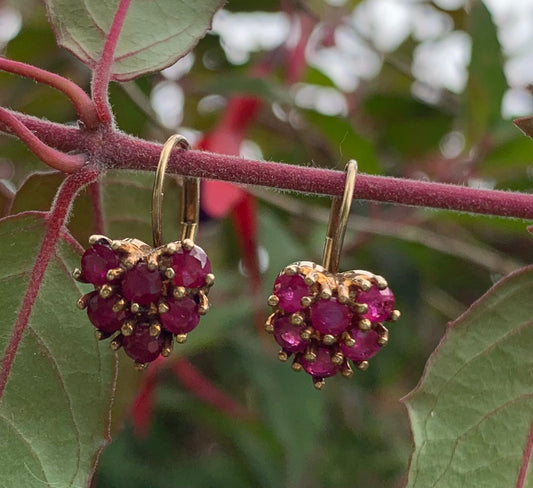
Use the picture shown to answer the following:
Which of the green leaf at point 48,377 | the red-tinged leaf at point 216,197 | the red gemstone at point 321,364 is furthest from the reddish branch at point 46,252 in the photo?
the red-tinged leaf at point 216,197

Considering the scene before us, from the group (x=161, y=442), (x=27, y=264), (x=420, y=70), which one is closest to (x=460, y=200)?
(x=27, y=264)

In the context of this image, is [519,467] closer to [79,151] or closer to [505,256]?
[79,151]

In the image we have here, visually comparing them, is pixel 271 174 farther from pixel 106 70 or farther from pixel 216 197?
pixel 216 197

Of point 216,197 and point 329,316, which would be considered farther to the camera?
point 216,197

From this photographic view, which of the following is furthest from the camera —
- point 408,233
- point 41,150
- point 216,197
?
point 408,233

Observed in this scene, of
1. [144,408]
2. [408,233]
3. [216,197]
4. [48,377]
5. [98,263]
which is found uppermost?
[98,263]

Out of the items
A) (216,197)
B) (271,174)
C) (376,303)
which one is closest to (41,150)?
(271,174)

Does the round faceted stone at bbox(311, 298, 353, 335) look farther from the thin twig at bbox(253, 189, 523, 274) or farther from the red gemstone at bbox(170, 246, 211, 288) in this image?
the thin twig at bbox(253, 189, 523, 274)
